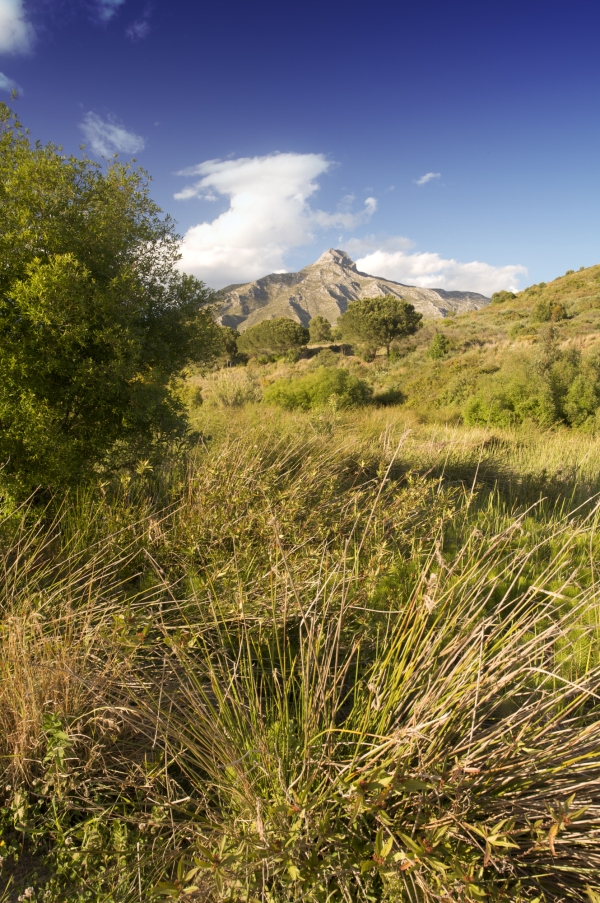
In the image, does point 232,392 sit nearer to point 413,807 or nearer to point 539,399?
point 539,399

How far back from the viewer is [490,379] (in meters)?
14.2

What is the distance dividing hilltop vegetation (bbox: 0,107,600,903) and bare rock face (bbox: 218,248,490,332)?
91685 mm

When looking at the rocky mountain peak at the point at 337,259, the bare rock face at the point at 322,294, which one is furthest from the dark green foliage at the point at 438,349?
the rocky mountain peak at the point at 337,259

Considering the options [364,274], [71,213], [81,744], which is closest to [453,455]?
[71,213]

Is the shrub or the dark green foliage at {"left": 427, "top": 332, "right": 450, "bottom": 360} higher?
the dark green foliage at {"left": 427, "top": 332, "right": 450, "bottom": 360}

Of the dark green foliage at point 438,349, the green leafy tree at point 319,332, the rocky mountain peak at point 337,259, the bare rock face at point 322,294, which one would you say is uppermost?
the rocky mountain peak at point 337,259

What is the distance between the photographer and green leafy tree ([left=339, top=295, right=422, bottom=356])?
34.7 meters

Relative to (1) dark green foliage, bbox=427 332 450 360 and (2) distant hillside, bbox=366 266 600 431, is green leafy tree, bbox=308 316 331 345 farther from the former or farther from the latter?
(1) dark green foliage, bbox=427 332 450 360

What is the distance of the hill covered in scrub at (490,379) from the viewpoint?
40.2ft

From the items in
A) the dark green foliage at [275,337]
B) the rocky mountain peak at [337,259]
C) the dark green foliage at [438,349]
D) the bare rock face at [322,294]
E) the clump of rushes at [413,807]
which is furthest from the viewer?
the rocky mountain peak at [337,259]

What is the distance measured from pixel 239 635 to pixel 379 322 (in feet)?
113

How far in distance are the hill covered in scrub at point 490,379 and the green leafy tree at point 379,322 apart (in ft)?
15.5

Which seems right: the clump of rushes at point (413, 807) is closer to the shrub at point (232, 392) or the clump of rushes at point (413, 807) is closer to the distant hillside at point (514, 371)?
the shrub at point (232, 392)

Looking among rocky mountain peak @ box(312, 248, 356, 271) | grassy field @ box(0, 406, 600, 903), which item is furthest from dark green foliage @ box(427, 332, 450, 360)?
rocky mountain peak @ box(312, 248, 356, 271)
